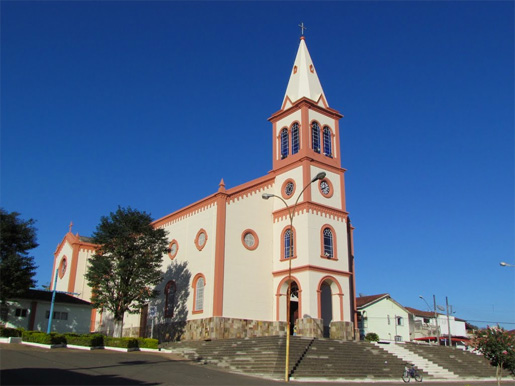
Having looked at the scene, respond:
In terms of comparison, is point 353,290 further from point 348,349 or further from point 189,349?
point 189,349

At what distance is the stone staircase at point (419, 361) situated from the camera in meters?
28.7

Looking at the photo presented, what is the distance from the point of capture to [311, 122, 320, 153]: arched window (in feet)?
123

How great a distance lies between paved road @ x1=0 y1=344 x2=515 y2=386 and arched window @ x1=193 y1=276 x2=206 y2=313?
688 cm

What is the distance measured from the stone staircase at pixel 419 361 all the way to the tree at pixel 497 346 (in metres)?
6.38

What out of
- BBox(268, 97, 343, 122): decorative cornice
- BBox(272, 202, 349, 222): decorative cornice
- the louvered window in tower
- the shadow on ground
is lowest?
the shadow on ground

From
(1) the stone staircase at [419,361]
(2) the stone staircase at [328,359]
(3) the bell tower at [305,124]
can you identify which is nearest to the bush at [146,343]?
(2) the stone staircase at [328,359]

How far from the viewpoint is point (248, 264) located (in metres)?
34.8

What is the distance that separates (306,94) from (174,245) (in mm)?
16054

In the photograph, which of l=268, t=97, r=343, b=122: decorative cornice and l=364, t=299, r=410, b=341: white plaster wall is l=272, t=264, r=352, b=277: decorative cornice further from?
l=364, t=299, r=410, b=341: white plaster wall

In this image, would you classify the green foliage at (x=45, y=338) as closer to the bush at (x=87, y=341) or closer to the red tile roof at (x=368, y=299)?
the bush at (x=87, y=341)

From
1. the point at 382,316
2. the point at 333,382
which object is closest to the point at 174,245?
the point at 333,382

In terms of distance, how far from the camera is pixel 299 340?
90.8ft

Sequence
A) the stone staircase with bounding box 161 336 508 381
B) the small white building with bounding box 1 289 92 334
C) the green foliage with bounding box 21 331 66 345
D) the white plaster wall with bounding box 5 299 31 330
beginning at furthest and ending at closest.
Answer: the small white building with bounding box 1 289 92 334 < the white plaster wall with bounding box 5 299 31 330 < the green foliage with bounding box 21 331 66 345 < the stone staircase with bounding box 161 336 508 381

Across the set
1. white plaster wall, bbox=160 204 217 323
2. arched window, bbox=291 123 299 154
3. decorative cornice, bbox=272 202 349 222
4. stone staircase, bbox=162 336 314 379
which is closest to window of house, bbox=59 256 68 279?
white plaster wall, bbox=160 204 217 323
